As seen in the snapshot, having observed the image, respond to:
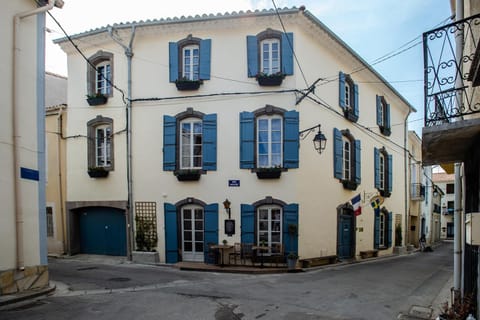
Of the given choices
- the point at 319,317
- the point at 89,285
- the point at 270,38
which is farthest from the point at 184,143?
the point at 319,317


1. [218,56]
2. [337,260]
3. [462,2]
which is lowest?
[337,260]

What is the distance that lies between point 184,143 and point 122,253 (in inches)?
180

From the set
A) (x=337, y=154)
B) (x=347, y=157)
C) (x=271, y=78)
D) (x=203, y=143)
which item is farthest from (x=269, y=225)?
(x=347, y=157)

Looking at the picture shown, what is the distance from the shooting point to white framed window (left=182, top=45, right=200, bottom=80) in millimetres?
A: 12867

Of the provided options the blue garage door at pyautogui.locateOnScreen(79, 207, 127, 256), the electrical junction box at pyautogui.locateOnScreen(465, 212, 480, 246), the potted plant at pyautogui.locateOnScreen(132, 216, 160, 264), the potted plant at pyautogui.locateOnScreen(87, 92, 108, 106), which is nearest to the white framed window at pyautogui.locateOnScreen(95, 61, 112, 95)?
the potted plant at pyautogui.locateOnScreen(87, 92, 108, 106)

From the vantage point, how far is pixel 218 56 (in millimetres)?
12555

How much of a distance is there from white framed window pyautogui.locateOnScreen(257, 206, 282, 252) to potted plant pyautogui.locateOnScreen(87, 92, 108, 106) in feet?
→ 22.2

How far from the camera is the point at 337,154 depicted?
13.8 meters

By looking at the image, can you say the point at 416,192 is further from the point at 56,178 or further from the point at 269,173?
the point at 56,178

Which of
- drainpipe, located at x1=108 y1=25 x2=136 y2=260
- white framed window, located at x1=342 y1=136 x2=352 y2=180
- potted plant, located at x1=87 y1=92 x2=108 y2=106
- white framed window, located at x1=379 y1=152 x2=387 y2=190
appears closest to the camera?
drainpipe, located at x1=108 y1=25 x2=136 y2=260

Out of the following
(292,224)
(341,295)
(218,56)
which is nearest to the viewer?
(341,295)

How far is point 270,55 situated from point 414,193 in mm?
14525

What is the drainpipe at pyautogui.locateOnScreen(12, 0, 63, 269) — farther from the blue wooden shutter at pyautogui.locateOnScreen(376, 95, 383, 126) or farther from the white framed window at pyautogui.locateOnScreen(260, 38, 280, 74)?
the blue wooden shutter at pyautogui.locateOnScreen(376, 95, 383, 126)

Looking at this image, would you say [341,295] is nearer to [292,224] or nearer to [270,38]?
[292,224]
